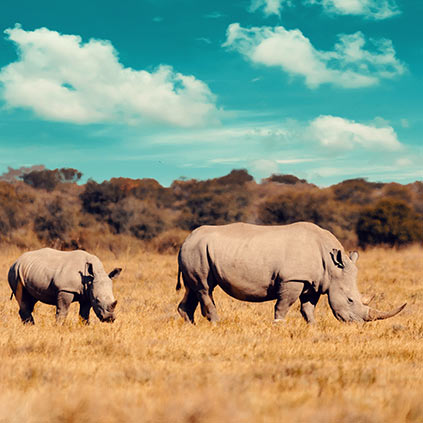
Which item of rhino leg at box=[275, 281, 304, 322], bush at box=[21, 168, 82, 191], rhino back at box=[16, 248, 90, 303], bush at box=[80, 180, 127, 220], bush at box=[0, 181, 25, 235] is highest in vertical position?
bush at box=[21, 168, 82, 191]

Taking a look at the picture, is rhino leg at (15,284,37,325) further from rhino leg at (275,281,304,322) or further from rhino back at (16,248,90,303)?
rhino leg at (275,281,304,322)

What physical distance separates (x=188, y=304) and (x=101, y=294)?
4.65 feet

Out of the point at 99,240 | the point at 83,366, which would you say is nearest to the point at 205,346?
the point at 83,366

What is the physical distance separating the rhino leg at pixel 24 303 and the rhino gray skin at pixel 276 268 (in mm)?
2358

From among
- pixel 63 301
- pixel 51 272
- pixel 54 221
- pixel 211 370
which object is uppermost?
pixel 54 221

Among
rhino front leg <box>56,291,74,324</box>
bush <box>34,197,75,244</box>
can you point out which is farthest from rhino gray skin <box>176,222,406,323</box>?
bush <box>34,197,75,244</box>

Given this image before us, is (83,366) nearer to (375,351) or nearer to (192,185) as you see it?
(375,351)

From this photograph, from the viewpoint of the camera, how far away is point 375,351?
6.16m

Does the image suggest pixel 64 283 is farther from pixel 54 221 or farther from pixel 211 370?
pixel 54 221

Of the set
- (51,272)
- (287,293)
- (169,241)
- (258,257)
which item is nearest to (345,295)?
(287,293)

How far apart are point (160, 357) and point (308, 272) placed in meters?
2.94

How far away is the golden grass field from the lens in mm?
3824

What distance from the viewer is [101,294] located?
25.1ft

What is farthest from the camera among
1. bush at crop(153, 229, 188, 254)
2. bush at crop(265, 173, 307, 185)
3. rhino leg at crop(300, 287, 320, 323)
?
bush at crop(265, 173, 307, 185)
